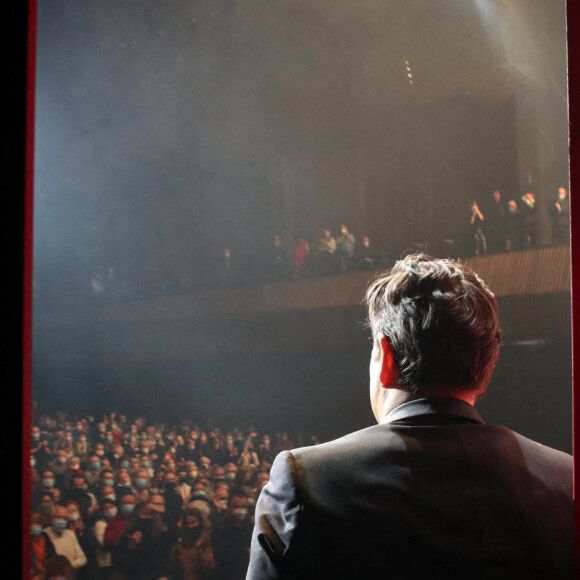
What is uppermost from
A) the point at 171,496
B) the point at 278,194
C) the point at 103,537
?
the point at 278,194

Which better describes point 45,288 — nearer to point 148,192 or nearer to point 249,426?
point 148,192

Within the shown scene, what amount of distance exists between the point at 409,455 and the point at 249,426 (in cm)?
778

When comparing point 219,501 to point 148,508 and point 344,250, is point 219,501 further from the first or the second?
point 344,250

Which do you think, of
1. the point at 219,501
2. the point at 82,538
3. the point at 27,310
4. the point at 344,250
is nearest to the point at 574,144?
the point at 27,310

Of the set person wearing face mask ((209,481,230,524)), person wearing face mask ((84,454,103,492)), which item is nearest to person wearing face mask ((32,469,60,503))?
person wearing face mask ((84,454,103,492))

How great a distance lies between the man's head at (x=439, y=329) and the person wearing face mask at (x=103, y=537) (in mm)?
5861

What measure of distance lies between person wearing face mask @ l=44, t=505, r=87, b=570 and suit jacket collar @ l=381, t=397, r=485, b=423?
5.89 metres

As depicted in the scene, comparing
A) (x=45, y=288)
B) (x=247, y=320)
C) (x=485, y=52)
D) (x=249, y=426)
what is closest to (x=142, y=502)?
(x=249, y=426)

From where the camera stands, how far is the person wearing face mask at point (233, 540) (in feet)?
17.8

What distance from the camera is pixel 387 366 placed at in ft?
3.08

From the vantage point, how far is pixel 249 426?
330 inches

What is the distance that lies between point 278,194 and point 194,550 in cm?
550

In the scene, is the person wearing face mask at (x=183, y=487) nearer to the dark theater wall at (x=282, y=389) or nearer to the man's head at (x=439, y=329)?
the dark theater wall at (x=282, y=389)

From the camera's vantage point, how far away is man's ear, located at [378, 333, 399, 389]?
3.03ft
